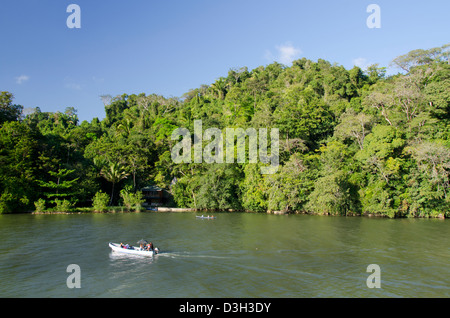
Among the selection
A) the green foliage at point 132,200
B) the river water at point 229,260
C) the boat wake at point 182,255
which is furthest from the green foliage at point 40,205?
the boat wake at point 182,255

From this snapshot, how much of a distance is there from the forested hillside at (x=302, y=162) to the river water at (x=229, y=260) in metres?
7.27

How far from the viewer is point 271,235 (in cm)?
2606

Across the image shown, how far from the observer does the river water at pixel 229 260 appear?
567 inches

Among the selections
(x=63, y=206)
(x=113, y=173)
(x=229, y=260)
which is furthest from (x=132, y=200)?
(x=229, y=260)

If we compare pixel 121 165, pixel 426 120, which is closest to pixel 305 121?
pixel 426 120

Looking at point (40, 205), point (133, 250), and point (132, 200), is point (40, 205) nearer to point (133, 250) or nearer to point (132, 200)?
point (132, 200)

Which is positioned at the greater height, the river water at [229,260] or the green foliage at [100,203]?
the green foliage at [100,203]

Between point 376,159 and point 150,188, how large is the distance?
31.5m

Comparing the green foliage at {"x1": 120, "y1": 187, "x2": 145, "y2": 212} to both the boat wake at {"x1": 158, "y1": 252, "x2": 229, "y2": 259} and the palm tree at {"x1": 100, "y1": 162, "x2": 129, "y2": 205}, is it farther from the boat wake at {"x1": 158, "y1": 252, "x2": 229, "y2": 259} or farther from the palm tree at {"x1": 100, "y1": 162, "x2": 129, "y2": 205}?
the boat wake at {"x1": 158, "y1": 252, "x2": 229, "y2": 259}

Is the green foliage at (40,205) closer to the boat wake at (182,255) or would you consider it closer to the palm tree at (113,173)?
the palm tree at (113,173)

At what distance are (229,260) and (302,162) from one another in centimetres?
2584

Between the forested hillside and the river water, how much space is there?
286 inches

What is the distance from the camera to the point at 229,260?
18781 mm
